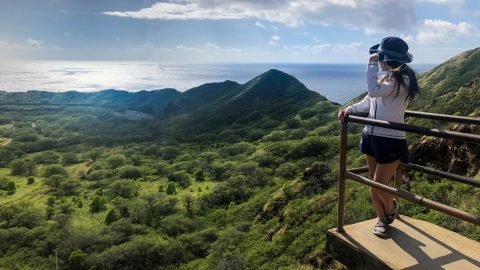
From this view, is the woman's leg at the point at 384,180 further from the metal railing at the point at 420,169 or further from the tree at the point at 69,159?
the tree at the point at 69,159

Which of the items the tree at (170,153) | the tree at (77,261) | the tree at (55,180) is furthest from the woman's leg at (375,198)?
the tree at (170,153)

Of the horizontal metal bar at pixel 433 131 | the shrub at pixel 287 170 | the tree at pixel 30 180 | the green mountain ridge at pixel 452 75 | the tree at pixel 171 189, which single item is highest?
the horizontal metal bar at pixel 433 131

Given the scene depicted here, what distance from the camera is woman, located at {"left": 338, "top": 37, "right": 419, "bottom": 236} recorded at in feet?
18.1

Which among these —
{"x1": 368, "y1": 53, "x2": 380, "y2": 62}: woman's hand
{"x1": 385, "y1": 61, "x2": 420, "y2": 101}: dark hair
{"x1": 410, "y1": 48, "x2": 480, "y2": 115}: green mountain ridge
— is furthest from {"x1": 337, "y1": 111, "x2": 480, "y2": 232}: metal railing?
{"x1": 410, "y1": 48, "x2": 480, "y2": 115}: green mountain ridge

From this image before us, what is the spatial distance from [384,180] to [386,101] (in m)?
1.09

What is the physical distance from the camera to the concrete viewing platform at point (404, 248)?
496 cm

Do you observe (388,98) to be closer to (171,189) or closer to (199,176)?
(171,189)

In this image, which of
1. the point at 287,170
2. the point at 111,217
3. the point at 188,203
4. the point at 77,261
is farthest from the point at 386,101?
the point at 287,170

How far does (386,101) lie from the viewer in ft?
18.5

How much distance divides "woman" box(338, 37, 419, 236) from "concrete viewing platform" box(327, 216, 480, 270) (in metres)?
0.28

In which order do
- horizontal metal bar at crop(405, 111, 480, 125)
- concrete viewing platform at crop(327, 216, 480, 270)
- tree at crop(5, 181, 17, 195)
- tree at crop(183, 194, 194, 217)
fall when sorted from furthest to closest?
tree at crop(5, 181, 17, 195), tree at crop(183, 194, 194, 217), horizontal metal bar at crop(405, 111, 480, 125), concrete viewing platform at crop(327, 216, 480, 270)

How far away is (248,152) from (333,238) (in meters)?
115

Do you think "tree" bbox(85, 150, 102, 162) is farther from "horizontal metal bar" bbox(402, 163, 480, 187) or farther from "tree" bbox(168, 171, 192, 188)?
"horizontal metal bar" bbox(402, 163, 480, 187)

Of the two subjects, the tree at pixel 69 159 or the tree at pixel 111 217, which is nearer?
the tree at pixel 111 217
